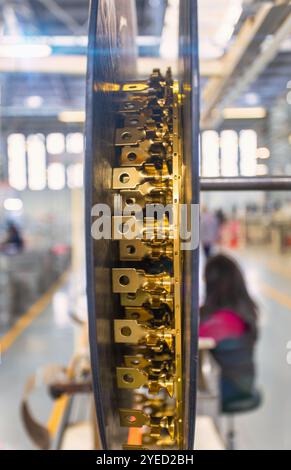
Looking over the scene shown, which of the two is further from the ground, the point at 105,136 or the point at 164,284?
the point at 105,136

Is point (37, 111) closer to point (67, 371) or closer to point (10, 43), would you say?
point (10, 43)

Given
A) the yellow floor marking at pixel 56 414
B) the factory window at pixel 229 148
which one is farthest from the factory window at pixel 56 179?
the yellow floor marking at pixel 56 414

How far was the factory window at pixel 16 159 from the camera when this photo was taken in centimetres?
1216

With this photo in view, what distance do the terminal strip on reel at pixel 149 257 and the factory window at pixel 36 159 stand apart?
39.1 ft

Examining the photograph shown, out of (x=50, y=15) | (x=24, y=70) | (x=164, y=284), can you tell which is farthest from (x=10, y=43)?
(x=50, y=15)

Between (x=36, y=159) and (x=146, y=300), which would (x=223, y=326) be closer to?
(x=146, y=300)

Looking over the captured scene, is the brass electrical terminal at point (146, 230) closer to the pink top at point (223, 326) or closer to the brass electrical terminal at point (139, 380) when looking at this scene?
the brass electrical terminal at point (139, 380)

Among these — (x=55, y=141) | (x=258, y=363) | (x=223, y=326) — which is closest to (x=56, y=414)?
(x=223, y=326)

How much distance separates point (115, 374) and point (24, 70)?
1.94m

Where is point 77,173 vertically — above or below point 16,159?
below

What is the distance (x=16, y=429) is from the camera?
2.55m

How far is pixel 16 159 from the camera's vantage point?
12469 millimetres

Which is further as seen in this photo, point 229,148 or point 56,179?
point 56,179

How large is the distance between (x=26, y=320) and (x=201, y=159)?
4.61 metres
